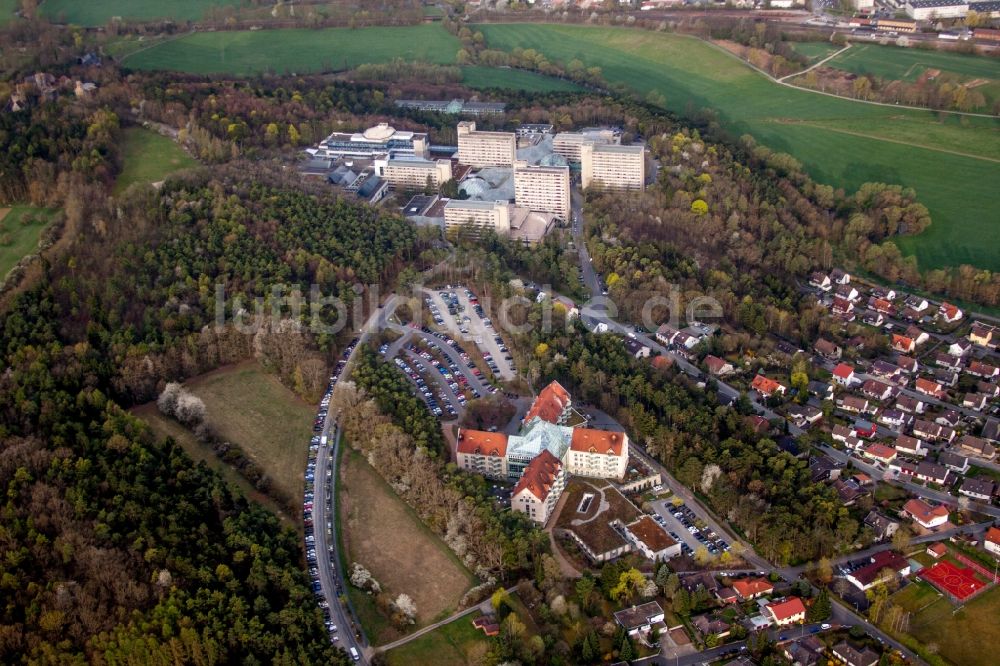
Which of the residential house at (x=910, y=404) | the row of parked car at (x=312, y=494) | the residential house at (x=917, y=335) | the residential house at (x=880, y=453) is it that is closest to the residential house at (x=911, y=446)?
the residential house at (x=880, y=453)

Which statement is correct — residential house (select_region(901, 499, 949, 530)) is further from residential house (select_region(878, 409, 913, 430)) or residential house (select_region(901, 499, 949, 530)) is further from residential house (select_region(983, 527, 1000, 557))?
residential house (select_region(878, 409, 913, 430))

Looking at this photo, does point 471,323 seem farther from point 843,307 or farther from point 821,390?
point 843,307

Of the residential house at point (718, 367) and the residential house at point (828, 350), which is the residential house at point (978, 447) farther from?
the residential house at point (718, 367)

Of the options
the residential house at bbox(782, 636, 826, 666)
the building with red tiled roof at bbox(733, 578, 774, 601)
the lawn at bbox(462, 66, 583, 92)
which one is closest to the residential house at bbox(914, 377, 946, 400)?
the building with red tiled roof at bbox(733, 578, 774, 601)

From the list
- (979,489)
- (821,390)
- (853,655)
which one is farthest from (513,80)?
(853,655)

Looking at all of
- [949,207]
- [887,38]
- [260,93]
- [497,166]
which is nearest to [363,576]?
[497,166]

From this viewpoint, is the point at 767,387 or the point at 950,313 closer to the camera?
the point at 767,387
